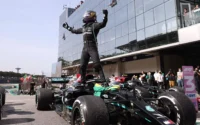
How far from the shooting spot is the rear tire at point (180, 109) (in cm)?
339

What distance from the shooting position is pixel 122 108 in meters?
3.39

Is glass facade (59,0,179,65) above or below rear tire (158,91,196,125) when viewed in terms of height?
above

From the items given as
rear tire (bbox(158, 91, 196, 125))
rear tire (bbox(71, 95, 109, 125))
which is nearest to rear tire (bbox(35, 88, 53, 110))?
rear tire (bbox(71, 95, 109, 125))

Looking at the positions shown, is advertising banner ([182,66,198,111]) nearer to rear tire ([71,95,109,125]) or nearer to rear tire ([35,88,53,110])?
rear tire ([71,95,109,125])

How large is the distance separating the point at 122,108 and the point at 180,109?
0.97 m

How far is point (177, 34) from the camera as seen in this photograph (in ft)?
50.1

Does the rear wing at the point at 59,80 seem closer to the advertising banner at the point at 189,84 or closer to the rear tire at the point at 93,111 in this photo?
the advertising banner at the point at 189,84

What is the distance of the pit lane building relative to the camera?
15.3 meters

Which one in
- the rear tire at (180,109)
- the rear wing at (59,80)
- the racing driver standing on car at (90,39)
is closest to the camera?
the rear tire at (180,109)

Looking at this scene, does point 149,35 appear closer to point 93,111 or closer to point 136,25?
point 136,25

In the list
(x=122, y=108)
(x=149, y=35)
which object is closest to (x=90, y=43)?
(x=122, y=108)

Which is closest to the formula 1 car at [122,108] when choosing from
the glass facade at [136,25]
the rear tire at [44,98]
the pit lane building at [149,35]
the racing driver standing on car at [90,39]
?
the racing driver standing on car at [90,39]

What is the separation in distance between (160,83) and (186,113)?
11.2 metres

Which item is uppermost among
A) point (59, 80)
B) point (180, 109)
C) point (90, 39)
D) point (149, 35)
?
point (149, 35)
